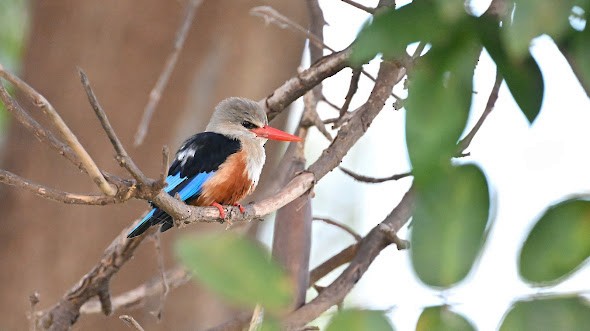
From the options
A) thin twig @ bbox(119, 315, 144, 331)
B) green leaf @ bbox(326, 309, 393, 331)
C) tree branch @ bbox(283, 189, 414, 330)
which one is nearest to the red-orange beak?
tree branch @ bbox(283, 189, 414, 330)

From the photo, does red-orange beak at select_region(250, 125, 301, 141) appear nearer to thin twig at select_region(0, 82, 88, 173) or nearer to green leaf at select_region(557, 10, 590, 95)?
thin twig at select_region(0, 82, 88, 173)

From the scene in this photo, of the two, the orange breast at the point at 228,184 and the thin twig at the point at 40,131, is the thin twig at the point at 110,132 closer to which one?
the thin twig at the point at 40,131

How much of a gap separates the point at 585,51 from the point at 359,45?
0.22 metres

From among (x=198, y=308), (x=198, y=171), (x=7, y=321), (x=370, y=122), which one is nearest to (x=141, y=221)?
(x=198, y=171)

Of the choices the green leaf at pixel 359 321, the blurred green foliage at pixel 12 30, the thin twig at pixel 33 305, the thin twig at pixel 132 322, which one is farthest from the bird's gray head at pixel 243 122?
the blurred green foliage at pixel 12 30

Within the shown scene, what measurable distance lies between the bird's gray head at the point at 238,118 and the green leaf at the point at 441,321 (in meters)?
2.56

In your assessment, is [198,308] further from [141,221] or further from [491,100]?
[491,100]

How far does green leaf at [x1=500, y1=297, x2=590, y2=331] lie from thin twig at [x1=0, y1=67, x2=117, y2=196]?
843 millimetres

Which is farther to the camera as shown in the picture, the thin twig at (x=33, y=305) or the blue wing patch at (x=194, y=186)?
the blue wing patch at (x=194, y=186)

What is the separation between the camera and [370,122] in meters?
2.60

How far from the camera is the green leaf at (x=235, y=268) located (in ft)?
2.21

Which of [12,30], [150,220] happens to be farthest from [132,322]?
[12,30]

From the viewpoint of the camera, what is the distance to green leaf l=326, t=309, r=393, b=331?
77 cm

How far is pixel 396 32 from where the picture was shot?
843 millimetres
